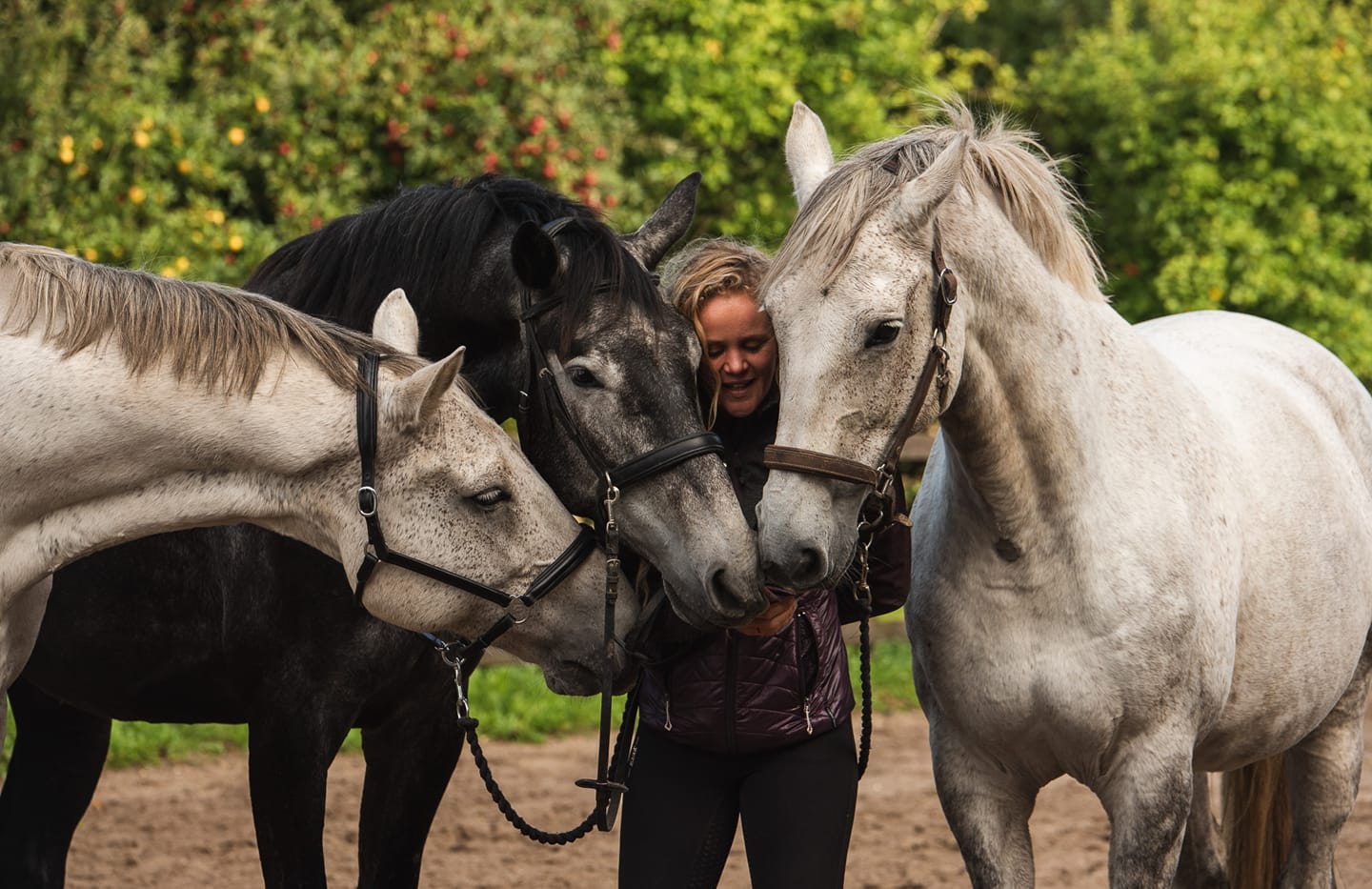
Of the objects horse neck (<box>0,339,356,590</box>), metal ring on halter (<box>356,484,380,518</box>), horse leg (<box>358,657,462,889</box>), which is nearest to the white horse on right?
metal ring on halter (<box>356,484,380,518</box>)

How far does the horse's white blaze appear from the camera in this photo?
2.52 m

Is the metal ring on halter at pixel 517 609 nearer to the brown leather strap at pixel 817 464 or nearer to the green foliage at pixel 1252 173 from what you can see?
the brown leather strap at pixel 817 464

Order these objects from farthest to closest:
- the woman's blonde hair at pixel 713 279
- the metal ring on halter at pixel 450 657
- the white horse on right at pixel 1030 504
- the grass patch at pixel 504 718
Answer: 1. the grass patch at pixel 504 718
2. the woman's blonde hair at pixel 713 279
3. the metal ring on halter at pixel 450 657
4. the white horse on right at pixel 1030 504

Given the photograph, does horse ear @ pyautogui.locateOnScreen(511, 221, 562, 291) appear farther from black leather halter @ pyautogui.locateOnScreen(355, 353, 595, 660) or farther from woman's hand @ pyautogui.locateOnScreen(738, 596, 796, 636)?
woman's hand @ pyautogui.locateOnScreen(738, 596, 796, 636)

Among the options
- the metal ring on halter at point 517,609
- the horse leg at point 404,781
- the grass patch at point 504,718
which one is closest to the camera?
the metal ring on halter at point 517,609

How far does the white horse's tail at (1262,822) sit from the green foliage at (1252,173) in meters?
6.93

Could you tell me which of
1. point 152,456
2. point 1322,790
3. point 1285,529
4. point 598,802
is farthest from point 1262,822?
point 152,456

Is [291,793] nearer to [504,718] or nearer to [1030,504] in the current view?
[1030,504]

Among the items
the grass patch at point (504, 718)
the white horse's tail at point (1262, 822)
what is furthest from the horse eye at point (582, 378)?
the grass patch at point (504, 718)

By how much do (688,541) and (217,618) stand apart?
1109mm

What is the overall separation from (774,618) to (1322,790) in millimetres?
1874

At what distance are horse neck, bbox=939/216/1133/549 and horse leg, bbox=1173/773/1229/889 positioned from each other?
155 cm

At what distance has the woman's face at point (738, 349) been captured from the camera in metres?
2.92

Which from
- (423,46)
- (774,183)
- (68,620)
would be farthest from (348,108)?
(68,620)
